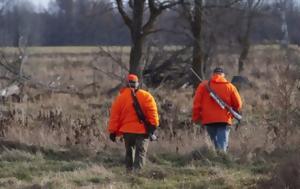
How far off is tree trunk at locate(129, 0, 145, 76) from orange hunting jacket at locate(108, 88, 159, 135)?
11611mm

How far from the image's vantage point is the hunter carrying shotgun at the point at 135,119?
10.1m

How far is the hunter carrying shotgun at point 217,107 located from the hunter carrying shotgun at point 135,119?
64.5 inches

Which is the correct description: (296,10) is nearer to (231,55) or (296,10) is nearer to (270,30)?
(270,30)

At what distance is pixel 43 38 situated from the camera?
90.5 m

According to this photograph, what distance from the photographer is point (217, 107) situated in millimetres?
11586

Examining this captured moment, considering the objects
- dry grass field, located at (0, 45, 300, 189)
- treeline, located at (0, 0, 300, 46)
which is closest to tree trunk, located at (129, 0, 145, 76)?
treeline, located at (0, 0, 300, 46)

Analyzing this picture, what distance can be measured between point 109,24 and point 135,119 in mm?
15007

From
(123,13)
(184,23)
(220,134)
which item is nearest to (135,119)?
(220,134)

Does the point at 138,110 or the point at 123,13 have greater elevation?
the point at 123,13

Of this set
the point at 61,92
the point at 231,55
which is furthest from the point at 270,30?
the point at 61,92

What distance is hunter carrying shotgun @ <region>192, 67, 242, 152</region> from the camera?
11602 mm

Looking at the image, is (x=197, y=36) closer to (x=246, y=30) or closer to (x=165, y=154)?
(x=165, y=154)

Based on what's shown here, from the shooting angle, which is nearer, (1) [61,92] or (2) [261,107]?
(2) [261,107]

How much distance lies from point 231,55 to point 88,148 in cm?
2842
